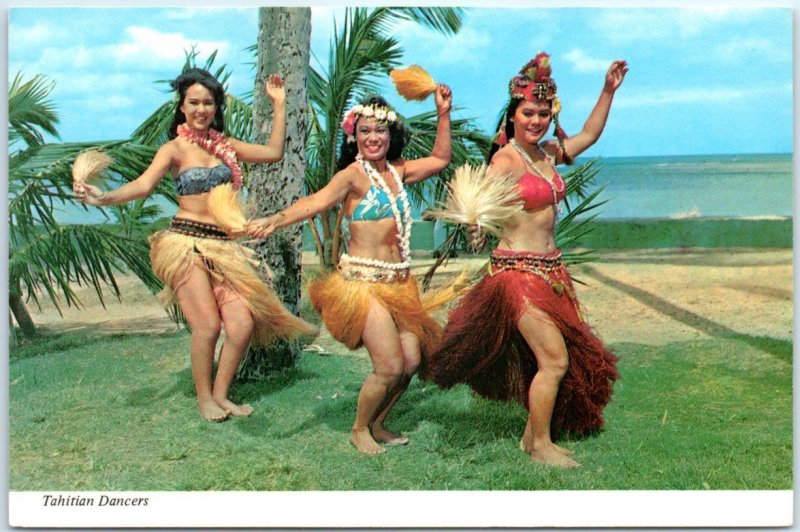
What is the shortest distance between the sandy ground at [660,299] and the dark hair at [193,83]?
1094mm

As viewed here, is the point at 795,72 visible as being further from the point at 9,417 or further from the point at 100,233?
the point at 9,417

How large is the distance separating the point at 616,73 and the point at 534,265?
2.72 ft

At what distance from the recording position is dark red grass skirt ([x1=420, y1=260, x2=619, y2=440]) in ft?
11.5

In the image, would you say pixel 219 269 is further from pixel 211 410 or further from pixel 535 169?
pixel 535 169

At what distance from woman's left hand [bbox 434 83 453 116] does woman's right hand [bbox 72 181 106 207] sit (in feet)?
4.24

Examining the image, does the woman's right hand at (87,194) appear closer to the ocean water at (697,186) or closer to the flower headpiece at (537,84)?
the flower headpiece at (537,84)

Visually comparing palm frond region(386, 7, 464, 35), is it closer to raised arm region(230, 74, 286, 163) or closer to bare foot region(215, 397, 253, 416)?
raised arm region(230, 74, 286, 163)

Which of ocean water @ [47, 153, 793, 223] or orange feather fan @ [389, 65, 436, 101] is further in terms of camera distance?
ocean water @ [47, 153, 793, 223]

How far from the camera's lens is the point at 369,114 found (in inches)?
140

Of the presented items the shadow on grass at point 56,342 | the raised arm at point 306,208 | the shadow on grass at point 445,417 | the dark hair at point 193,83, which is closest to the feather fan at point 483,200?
the raised arm at point 306,208

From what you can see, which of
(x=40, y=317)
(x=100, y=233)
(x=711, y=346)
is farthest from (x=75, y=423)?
(x=711, y=346)

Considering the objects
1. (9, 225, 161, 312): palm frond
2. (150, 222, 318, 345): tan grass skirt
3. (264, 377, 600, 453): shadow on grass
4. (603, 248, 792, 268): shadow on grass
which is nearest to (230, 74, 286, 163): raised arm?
(150, 222, 318, 345): tan grass skirt

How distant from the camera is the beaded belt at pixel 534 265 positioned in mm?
3510

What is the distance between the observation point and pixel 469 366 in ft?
12.0
